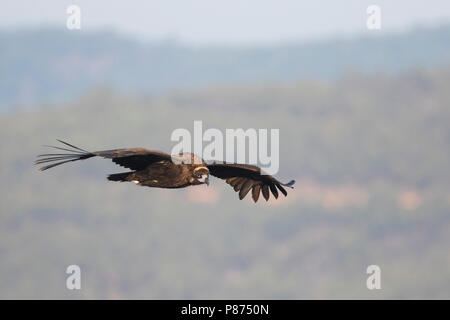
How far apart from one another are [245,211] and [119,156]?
104 meters

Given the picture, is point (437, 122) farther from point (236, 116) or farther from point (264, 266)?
point (264, 266)

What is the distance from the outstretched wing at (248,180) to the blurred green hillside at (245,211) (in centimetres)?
8386

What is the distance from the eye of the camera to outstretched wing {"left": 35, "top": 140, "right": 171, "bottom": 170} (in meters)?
17.4

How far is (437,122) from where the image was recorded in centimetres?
14112

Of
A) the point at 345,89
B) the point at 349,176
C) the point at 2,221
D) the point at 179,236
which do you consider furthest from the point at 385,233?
the point at 2,221

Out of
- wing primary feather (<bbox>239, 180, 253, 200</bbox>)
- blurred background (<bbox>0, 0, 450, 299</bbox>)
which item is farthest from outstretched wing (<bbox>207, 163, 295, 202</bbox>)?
blurred background (<bbox>0, 0, 450, 299</bbox>)

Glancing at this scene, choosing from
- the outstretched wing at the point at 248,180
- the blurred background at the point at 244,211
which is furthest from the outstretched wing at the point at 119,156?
the blurred background at the point at 244,211

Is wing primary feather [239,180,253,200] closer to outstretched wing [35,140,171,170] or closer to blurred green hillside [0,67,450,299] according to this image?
outstretched wing [35,140,171,170]

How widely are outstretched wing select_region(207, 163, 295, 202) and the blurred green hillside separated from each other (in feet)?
275

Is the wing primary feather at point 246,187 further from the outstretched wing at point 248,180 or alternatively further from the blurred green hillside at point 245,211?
the blurred green hillside at point 245,211

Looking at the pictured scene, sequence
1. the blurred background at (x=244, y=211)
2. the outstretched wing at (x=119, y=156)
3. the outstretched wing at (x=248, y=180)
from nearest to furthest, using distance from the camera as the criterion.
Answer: the outstretched wing at (x=119, y=156)
the outstretched wing at (x=248, y=180)
the blurred background at (x=244, y=211)

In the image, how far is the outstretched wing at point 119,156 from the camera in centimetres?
1744

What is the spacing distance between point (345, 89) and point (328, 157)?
68.0ft
